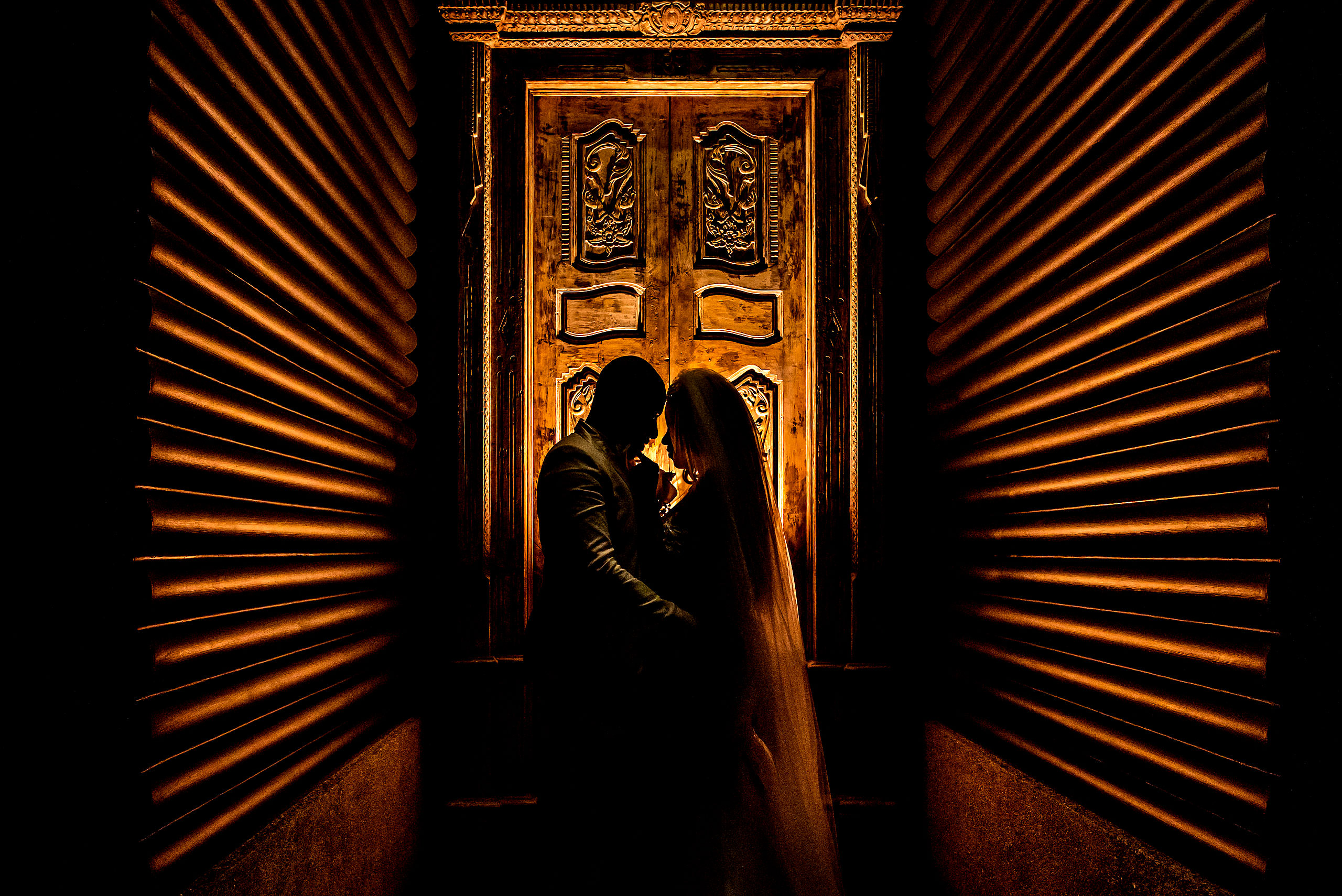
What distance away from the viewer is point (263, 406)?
85.5 inches

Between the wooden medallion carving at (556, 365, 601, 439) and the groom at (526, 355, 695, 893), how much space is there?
97 centimetres

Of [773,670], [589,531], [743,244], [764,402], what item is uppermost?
[743,244]

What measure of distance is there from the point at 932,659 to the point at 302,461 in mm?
2787

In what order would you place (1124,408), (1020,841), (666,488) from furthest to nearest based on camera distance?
(666,488) → (1020,841) → (1124,408)

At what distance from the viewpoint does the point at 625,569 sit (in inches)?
97.7

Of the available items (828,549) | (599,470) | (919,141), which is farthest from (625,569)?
(919,141)

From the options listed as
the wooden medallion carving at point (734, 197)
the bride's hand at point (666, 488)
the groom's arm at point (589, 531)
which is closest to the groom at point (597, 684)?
the groom's arm at point (589, 531)

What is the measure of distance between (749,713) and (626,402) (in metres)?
1.12

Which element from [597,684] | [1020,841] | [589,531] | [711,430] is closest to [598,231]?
[711,430]

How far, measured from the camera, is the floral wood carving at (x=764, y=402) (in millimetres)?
3541

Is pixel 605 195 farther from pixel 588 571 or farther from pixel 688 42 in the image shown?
pixel 588 571

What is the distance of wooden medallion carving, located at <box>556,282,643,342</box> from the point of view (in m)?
3.59

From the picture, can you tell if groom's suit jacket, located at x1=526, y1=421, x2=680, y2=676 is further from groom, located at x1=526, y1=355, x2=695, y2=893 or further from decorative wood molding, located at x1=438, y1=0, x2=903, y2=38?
decorative wood molding, located at x1=438, y1=0, x2=903, y2=38

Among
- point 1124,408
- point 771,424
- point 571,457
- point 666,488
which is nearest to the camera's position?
point 1124,408
